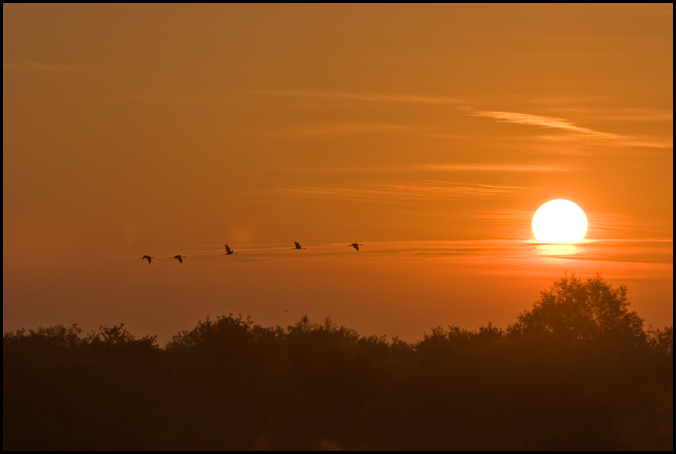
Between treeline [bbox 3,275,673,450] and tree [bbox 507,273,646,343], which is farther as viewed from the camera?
tree [bbox 507,273,646,343]

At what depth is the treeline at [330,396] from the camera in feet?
174

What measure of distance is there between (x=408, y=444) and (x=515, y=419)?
7.14m

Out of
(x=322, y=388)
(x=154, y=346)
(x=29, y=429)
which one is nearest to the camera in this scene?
(x=29, y=429)

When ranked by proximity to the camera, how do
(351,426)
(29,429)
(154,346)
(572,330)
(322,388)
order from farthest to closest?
(572,330) → (154,346) → (322,388) → (351,426) → (29,429)

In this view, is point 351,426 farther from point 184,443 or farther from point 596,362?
point 596,362

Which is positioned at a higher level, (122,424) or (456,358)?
(456,358)

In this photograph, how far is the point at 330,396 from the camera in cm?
6159

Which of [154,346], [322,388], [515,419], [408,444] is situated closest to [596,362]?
[515,419]

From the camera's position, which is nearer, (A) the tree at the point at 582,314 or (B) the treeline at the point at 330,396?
(B) the treeline at the point at 330,396

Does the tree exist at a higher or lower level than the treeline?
higher

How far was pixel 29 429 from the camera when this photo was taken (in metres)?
53.2

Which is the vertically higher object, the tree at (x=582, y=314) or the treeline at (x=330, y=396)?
the tree at (x=582, y=314)

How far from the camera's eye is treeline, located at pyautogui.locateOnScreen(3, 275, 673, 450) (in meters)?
53.0

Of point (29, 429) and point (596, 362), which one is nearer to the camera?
point (29, 429)
